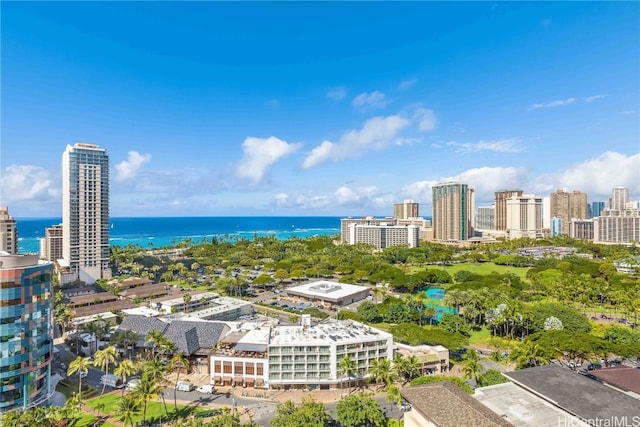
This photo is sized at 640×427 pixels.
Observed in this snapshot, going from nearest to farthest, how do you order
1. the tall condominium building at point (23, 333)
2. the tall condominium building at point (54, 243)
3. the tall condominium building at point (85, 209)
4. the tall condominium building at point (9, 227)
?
the tall condominium building at point (23, 333)
the tall condominium building at point (9, 227)
the tall condominium building at point (85, 209)
the tall condominium building at point (54, 243)

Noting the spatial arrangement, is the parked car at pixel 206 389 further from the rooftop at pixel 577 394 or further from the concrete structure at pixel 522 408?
the rooftop at pixel 577 394

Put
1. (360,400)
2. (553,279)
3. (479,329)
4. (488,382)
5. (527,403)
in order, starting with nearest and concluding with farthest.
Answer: (527,403) → (360,400) → (488,382) → (479,329) → (553,279)

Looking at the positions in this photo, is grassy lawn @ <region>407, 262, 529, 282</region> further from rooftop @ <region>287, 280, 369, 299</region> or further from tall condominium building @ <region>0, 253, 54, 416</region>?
tall condominium building @ <region>0, 253, 54, 416</region>

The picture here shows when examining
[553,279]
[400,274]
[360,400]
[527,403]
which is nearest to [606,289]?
[553,279]

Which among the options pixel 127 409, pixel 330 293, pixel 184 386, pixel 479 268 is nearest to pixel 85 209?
pixel 330 293

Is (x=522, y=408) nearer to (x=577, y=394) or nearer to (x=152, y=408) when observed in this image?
(x=577, y=394)

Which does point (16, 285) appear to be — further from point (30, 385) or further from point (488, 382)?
point (488, 382)

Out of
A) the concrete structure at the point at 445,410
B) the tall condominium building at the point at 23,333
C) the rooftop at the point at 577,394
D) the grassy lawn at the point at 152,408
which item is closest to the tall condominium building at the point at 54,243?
the tall condominium building at the point at 23,333
